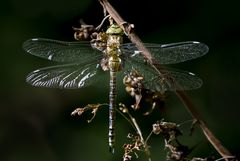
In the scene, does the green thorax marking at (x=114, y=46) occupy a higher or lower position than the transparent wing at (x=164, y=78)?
higher

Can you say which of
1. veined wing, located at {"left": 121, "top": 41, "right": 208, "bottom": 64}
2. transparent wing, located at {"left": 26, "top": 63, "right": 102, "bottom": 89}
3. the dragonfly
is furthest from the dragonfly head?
transparent wing, located at {"left": 26, "top": 63, "right": 102, "bottom": 89}

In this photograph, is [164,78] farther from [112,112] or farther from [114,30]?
[112,112]

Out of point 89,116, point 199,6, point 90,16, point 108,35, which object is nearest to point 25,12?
point 90,16

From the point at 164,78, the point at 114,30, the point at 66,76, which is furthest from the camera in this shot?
the point at 66,76

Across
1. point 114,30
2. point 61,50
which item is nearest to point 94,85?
point 61,50

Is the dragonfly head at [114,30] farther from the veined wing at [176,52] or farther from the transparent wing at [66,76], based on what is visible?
the transparent wing at [66,76]

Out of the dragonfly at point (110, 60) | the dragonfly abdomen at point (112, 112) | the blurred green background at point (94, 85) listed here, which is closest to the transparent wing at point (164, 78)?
the dragonfly at point (110, 60)

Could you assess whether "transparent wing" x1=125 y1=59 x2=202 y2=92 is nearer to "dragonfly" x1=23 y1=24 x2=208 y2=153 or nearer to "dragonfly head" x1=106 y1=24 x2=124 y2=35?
"dragonfly" x1=23 y1=24 x2=208 y2=153
